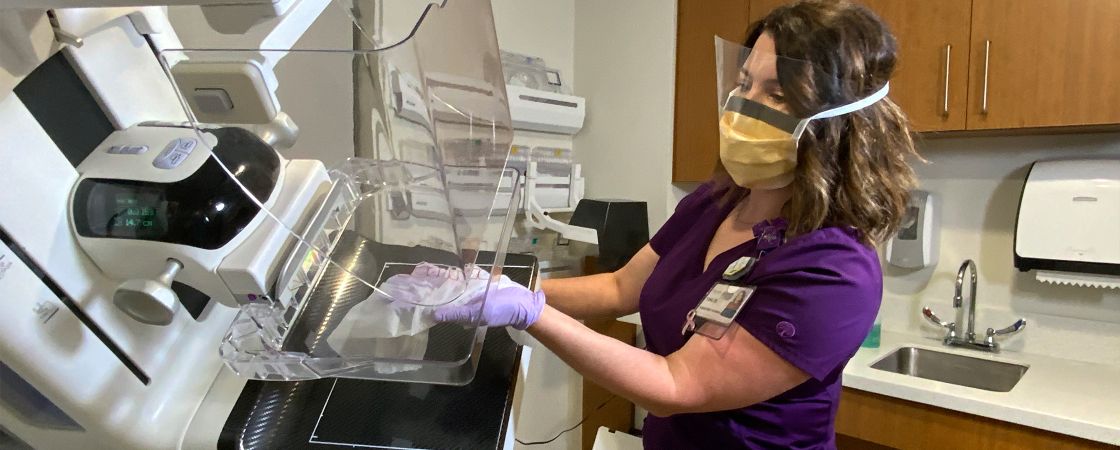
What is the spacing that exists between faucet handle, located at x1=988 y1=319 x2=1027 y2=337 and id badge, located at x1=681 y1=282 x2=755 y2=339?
1.46 metres

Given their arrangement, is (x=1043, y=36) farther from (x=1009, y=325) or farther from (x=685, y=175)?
(x=685, y=175)

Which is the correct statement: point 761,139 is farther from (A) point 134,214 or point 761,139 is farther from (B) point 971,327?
(B) point 971,327

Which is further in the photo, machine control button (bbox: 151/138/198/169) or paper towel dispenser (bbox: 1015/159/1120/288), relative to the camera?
paper towel dispenser (bbox: 1015/159/1120/288)

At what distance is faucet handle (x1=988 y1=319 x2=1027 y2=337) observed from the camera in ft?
6.24

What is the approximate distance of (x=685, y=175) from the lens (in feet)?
7.99

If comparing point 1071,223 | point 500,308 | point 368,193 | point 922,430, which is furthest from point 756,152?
point 1071,223

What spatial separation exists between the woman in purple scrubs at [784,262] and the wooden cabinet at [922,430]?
70cm

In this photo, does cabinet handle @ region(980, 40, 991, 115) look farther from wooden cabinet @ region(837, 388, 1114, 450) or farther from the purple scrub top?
the purple scrub top

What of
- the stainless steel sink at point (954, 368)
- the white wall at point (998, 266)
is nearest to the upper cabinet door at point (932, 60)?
the white wall at point (998, 266)

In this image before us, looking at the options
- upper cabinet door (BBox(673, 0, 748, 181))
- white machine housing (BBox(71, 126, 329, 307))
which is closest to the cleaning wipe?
white machine housing (BBox(71, 126, 329, 307))

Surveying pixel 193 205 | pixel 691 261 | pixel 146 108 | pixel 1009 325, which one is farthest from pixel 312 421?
pixel 1009 325

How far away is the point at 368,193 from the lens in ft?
2.35

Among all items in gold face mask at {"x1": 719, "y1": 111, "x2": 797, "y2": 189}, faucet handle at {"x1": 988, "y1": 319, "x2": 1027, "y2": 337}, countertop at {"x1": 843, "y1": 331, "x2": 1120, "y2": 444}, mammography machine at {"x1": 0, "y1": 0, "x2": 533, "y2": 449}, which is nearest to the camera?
mammography machine at {"x1": 0, "y1": 0, "x2": 533, "y2": 449}

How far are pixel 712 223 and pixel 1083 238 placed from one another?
4.11 feet
